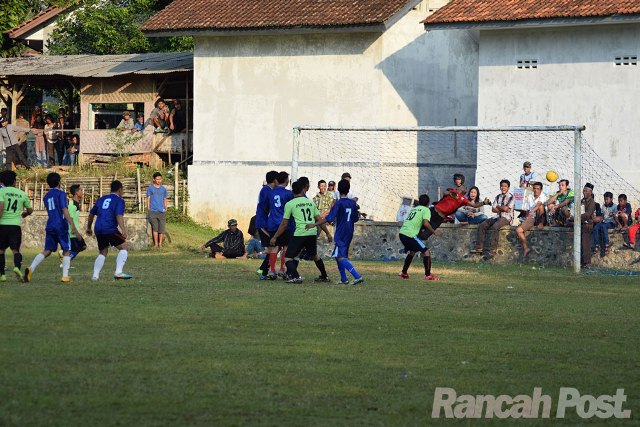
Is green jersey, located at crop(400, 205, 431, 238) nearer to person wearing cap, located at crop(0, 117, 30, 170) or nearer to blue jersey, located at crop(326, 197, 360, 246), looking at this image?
blue jersey, located at crop(326, 197, 360, 246)

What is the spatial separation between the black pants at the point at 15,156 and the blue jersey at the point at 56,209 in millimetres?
21241

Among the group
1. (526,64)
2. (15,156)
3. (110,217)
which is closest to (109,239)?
(110,217)

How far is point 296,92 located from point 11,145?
10.4 metres

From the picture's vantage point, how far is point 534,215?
26.2 m

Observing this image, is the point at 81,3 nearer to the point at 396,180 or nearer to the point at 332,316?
the point at 396,180

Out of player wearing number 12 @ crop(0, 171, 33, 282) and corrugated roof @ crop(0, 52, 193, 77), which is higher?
corrugated roof @ crop(0, 52, 193, 77)

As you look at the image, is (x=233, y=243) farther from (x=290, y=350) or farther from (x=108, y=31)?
(x=108, y=31)

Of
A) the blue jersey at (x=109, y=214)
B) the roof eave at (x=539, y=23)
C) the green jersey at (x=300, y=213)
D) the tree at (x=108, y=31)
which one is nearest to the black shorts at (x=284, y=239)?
the green jersey at (x=300, y=213)

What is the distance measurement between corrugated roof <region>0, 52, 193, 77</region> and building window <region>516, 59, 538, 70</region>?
11498 millimetres

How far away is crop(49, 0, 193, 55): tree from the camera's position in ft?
148

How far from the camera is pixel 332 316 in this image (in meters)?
15.0

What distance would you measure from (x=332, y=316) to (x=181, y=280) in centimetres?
560

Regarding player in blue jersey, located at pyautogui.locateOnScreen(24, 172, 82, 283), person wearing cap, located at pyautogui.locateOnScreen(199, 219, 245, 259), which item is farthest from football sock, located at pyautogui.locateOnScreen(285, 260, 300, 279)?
person wearing cap, located at pyautogui.locateOnScreen(199, 219, 245, 259)

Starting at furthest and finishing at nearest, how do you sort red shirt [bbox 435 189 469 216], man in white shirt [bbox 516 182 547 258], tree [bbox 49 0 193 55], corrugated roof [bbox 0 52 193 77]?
tree [bbox 49 0 193 55]
corrugated roof [bbox 0 52 193 77]
man in white shirt [bbox 516 182 547 258]
red shirt [bbox 435 189 469 216]
